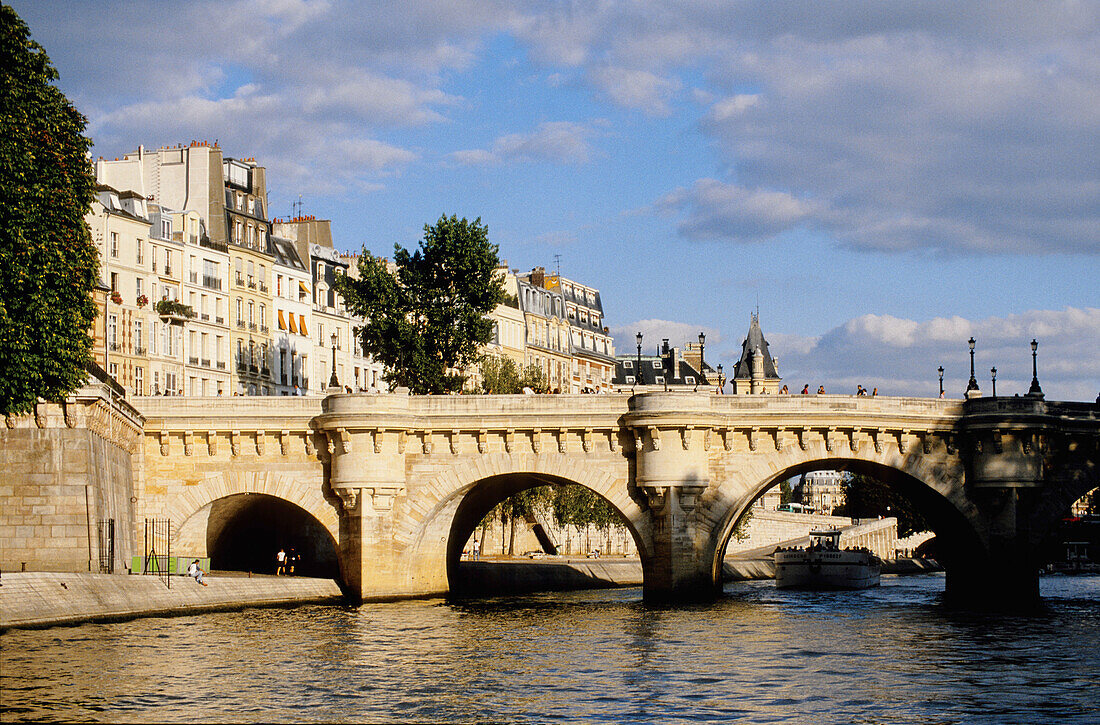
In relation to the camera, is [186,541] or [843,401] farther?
[186,541]

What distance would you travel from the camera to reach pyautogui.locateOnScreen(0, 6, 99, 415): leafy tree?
1997 inches

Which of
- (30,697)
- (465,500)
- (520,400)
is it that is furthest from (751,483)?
(30,697)

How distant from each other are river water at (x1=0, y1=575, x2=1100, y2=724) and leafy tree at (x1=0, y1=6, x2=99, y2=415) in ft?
28.1

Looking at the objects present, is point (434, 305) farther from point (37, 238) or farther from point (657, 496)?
point (37, 238)

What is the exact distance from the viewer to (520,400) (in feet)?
198

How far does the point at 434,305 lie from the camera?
8612 centimetres

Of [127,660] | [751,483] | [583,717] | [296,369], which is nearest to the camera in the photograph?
[583,717]

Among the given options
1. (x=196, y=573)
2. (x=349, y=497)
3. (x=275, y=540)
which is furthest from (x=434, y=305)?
(x=196, y=573)

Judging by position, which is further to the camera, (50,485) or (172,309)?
(172,309)

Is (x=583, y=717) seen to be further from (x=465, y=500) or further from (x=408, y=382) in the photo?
(x=408, y=382)

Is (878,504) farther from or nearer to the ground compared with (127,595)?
nearer to the ground

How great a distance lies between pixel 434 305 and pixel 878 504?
246ft

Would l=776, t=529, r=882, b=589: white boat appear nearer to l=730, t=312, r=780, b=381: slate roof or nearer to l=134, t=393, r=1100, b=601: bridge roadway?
l=134, t=393, r=1100, b=601: bridge roadway

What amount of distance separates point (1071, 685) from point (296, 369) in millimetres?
68809
